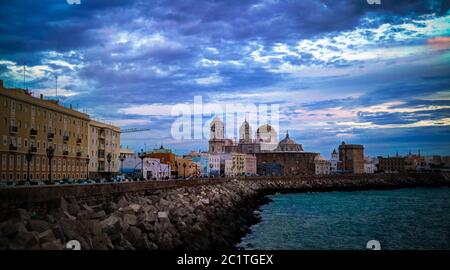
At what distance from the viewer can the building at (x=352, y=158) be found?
457 feet

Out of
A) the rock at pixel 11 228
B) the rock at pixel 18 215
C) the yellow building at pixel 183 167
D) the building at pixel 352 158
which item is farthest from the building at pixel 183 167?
the building at pixel 352 158

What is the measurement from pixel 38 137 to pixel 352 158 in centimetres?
11704

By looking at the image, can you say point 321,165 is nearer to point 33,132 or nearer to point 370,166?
point 370,166

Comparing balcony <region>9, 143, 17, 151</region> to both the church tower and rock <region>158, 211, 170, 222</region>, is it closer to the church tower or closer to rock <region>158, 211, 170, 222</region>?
rock <region>158, 211, 170, 222</region>

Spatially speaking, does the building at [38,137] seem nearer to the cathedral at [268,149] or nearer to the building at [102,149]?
the building at [102,149]

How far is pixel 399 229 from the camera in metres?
28.6

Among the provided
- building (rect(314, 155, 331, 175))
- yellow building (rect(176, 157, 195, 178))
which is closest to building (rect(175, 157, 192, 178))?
yellow building (rect(176, 157, 195, 178))

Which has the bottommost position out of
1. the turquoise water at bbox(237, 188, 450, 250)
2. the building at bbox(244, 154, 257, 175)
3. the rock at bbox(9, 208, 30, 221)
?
the turquoise water at bbox(237, 188, 450, 250)

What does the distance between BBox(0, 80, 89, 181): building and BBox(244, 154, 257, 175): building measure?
77.9 m

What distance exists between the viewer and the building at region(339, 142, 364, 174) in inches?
5482

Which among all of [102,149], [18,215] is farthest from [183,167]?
[18,215]

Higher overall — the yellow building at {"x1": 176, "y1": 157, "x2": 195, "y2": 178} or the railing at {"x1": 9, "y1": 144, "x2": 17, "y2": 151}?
the railing at {"x1": 9, "y1": 144, "x2": 17, "y2": 151}

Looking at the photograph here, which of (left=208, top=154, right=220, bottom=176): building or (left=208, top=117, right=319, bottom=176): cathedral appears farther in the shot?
(left=208, top=117, right=319, bottom=176): cathedral
